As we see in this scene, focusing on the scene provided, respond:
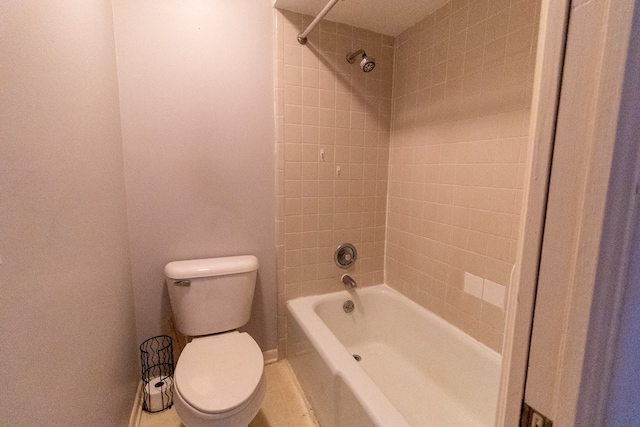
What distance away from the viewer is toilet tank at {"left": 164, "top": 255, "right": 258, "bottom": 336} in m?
1.47

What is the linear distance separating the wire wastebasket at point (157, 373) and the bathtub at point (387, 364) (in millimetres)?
694

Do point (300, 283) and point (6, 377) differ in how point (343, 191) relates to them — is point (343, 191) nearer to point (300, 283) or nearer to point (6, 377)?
point (300, 283)

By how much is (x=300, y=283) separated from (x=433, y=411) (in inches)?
38.3

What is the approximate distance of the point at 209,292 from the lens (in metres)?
1.50

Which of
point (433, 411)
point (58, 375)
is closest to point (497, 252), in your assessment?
point (433, 411)

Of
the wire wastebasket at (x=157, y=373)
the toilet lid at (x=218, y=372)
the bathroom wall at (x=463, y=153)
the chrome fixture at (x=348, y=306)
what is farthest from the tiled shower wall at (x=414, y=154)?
the wire wastebasket at (x=157, y=373)

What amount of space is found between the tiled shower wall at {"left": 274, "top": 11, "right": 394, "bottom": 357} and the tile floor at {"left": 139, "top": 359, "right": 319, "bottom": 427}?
0.77ft

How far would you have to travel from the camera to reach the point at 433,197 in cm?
166

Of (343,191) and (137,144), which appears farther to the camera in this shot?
(343,191)

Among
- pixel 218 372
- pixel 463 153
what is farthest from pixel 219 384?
pixel 463 153

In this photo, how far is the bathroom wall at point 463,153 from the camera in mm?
1242

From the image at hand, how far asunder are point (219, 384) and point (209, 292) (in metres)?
0.48

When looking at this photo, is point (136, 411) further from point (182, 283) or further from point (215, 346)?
point (182, 283)

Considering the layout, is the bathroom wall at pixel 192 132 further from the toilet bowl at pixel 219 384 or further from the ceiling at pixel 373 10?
the toilet bowl at pixel 219 384
